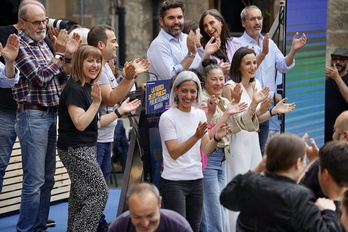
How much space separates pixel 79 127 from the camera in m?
5.73

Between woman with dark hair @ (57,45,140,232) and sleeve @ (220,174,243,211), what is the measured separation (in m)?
1.76

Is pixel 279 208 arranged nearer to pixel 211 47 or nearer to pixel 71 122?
pixel 71 122

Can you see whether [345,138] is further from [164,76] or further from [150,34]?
[150,34]

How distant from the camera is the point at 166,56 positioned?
6930 millimetres

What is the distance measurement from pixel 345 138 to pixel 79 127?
2.00m

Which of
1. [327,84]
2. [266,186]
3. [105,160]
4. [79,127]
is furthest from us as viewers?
[327,84]

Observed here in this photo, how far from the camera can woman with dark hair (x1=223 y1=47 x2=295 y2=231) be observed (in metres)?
6.65

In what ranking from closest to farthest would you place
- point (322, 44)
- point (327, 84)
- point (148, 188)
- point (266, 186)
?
point (266, 186) → point (148, 188) → point (322, 44) → point (327, 84)

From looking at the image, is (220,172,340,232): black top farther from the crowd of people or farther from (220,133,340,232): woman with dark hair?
the crowd of people

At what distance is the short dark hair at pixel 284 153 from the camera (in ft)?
13.6

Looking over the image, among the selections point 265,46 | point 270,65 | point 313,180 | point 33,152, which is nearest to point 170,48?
point 265,46

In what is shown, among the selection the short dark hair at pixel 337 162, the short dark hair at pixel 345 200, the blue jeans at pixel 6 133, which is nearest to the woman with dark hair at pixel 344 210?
the short dark hair at pixel 345 200

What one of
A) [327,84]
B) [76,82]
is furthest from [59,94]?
[327,84]

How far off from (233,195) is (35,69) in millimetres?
2426
